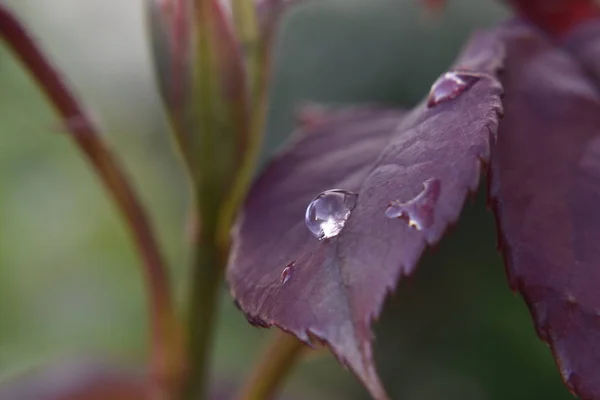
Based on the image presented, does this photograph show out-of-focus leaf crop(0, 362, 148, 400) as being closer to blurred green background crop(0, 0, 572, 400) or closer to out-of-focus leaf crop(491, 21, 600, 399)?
blurred green background crop(0, 0, 572, 400)

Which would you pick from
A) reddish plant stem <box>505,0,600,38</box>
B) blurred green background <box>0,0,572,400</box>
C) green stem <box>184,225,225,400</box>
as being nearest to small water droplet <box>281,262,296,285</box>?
green stem <box>184,225,225,400</box>

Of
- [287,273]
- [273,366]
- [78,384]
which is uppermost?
[287,273]

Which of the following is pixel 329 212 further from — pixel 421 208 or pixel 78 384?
pixel 78 384

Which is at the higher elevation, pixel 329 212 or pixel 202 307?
pixel 329 212

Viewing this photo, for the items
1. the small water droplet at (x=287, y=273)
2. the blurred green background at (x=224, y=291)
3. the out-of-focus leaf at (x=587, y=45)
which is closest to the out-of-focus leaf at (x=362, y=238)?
the small water droplet at (x=287, y=273)

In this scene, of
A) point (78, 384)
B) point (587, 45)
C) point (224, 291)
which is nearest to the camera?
point (587, 45)

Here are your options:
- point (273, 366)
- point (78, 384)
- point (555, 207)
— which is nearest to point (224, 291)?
point (78, 384)

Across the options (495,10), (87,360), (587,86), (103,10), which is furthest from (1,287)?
(587,86)
